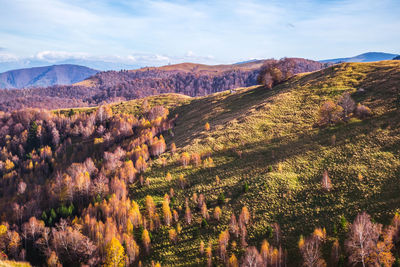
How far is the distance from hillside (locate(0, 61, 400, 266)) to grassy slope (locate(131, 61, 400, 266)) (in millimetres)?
254

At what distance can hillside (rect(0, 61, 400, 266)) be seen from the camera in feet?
134

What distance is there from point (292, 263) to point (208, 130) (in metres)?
62.1

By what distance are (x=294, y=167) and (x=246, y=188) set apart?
15.0 meters

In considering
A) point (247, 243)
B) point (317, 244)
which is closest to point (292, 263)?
point (317, 244)

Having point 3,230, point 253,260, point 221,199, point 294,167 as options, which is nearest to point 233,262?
point 253,260

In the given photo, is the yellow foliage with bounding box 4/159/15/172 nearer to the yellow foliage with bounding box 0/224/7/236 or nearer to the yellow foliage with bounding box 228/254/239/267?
the yellow foliage with bounding box 0/224/7/236

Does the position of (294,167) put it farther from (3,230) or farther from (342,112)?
(3,230)

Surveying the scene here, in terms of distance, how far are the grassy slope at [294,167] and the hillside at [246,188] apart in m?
0.25

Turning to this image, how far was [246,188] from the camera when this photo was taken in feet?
167

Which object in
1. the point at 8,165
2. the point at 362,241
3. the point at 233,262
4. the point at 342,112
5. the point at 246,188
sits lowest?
the point at 8,165

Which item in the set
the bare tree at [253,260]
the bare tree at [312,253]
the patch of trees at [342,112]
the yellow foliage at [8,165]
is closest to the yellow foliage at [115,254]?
the bare tree at [253,260]

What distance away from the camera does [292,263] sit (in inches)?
1373

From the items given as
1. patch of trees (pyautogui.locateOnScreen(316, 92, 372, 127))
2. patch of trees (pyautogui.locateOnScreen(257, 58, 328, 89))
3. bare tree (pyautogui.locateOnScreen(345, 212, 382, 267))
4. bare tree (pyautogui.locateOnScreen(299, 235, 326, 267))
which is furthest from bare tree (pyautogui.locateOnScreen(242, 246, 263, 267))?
patch of trees (pyautogui.locateOnScreen(257, 58, 328, 89))

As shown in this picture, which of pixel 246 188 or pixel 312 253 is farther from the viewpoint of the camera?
pixel 246 188
